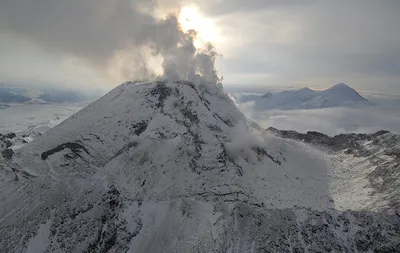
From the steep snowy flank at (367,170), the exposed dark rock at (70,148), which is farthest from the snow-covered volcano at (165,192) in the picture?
the steep snowy flank at (367,170)

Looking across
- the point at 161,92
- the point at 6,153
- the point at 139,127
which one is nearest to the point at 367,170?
the point at 161,92

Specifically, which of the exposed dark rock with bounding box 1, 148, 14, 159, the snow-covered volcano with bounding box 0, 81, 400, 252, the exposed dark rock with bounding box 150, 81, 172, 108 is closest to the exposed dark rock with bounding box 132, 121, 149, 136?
the snow-covered volcano with bounding box 0, 81, 400, 252

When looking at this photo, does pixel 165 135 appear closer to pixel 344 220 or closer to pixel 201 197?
pixel 201 197

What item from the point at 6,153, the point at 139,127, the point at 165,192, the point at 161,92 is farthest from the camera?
the point at 161,92

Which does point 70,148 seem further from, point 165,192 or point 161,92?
point 161,92

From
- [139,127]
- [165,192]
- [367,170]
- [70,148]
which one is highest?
[139,127]

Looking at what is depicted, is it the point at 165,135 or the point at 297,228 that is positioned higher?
the point at 165,135

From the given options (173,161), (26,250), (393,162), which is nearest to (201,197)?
(173,161)

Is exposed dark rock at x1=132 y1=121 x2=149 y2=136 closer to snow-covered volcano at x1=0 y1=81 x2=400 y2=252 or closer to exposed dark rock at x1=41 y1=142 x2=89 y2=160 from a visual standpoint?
snow-covered volcano at x1=0 y1=81 x2=400 y2=252

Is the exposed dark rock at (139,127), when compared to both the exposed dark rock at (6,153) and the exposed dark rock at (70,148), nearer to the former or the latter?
the exposed dark rock at (70,148)
